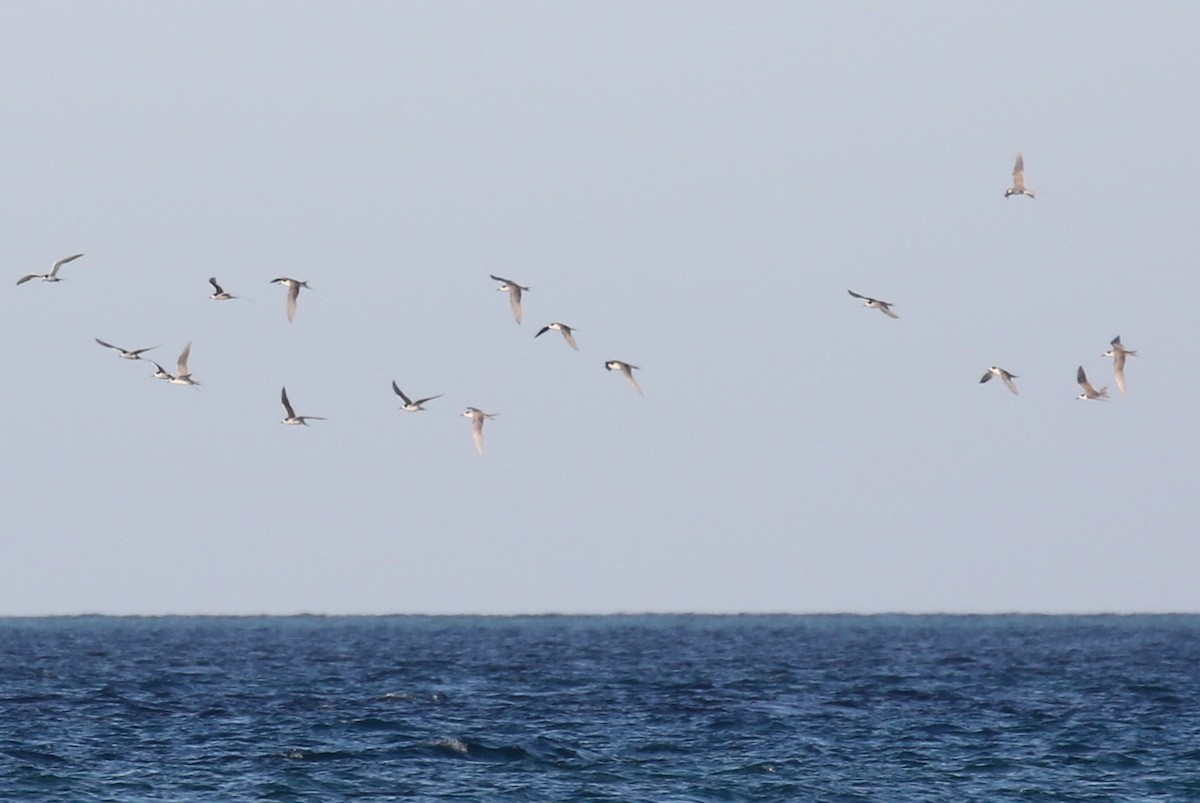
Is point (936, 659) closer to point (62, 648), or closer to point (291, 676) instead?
point (291, 676)

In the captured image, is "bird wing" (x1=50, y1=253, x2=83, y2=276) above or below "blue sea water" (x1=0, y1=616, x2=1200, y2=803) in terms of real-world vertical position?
above

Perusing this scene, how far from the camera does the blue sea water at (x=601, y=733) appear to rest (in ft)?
137

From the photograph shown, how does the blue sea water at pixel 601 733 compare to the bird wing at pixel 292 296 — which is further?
the bird wing at pixel 292 296

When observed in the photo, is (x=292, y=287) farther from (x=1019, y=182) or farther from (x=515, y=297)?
(x=1019, y=182)

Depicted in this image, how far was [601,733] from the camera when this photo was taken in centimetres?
5241

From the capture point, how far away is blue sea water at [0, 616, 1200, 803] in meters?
41.8

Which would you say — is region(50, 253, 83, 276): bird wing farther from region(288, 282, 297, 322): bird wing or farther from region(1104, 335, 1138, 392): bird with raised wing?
region(1104, 335, 1138, 392): bird with raised wing

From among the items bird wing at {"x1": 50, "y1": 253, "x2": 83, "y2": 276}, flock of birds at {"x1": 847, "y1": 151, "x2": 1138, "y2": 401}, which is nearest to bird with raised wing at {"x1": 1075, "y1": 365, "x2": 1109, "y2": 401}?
flock of birds at {"x1": 847, "y1": 151, "x2": 1138, "y2": 401}

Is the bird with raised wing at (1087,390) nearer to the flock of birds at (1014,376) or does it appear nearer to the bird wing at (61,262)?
the flock of birds at (1014,376)

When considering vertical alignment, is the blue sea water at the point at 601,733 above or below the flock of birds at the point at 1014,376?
below

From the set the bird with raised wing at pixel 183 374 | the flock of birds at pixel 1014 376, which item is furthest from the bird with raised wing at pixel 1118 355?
the bird with raised wing at pixel 183 374

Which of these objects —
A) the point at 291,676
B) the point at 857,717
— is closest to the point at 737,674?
the point at 291,676

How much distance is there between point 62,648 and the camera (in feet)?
429

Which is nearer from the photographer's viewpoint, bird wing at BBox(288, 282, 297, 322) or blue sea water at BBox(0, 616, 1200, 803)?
blue sea water at BBox(0, 616, 1200, 803)
